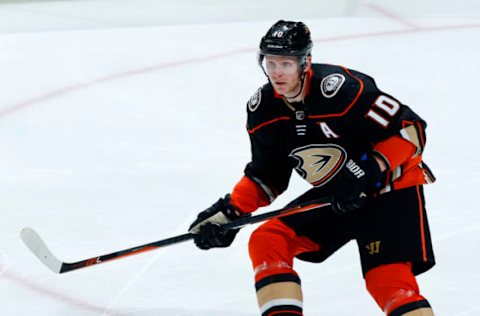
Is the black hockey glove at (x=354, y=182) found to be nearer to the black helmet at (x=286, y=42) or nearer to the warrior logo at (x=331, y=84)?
the warrior logo at (x=331, y=84)

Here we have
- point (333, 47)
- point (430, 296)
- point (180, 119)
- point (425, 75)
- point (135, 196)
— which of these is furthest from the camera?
point (333, 47)

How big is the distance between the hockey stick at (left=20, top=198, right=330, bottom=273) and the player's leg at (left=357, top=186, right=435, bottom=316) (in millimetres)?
160

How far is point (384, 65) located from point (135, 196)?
2.11m

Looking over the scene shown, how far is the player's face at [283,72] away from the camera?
9.17ft

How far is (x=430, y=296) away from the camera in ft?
11.2

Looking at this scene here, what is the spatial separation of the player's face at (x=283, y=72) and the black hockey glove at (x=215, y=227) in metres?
0.47

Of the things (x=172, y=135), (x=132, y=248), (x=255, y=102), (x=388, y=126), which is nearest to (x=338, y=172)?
(x=388, y=126)

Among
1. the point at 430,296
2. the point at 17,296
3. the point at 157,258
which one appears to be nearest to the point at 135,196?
→ the point at 157,258

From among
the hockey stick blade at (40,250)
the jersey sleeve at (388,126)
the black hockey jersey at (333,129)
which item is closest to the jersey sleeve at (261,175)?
the black hockey jersey at (333,129)

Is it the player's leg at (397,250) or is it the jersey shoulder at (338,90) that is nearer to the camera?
the player's leg at (397,250)

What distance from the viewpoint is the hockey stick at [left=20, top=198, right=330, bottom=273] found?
116 inches

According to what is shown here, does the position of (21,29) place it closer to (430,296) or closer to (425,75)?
(425,75)

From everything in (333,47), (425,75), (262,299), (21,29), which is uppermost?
(21,29)

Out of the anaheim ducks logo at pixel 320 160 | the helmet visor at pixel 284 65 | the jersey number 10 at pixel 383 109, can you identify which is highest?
the helmet visor at pixel 284 65
